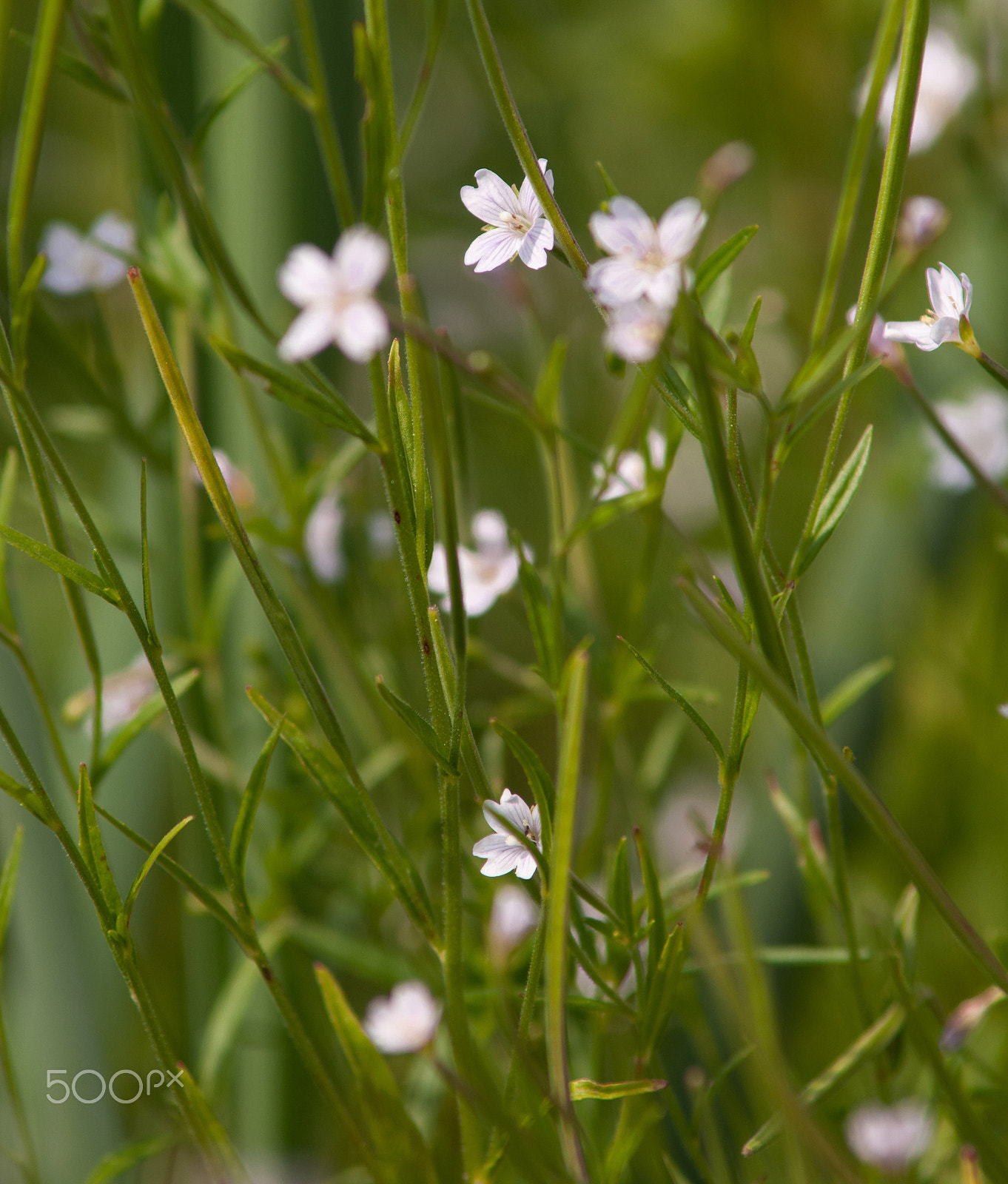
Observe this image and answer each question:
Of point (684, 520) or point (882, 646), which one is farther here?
point (684, 520)

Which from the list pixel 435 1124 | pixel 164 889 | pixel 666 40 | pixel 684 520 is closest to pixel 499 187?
pixel 435 1124

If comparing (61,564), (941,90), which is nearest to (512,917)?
(61,564)

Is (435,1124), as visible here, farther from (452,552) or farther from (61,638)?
(61,638)

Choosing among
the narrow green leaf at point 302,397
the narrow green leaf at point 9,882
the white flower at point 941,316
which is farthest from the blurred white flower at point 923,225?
the narrow green leaf at point 9,882

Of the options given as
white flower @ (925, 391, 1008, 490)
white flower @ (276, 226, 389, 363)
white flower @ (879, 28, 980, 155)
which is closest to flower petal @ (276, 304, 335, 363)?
white flower @ (276, 226, 389, 363)

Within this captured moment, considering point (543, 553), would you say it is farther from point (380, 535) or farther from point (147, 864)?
point (147, 864)

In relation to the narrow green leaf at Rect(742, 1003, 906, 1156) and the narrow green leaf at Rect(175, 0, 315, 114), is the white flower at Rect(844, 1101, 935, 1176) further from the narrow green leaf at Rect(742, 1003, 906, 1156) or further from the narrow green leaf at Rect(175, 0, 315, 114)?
the narrow green leaf at Rect(175, 0, 315, 114)
